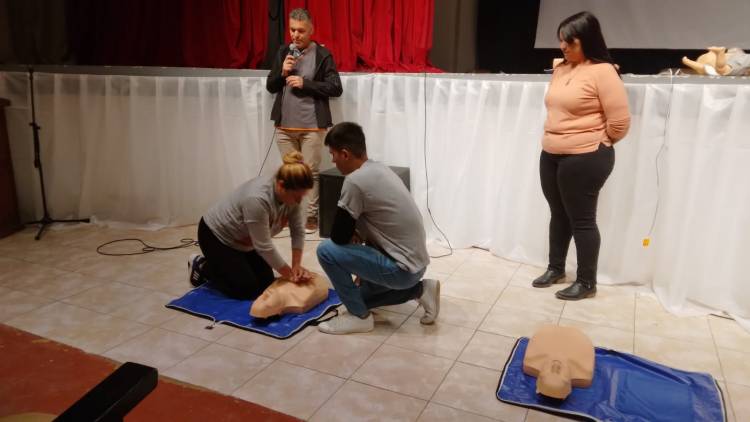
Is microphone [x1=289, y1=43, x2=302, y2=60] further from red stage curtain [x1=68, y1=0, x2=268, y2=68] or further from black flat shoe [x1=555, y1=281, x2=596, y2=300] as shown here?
black flat shoe [x1=555, y1=281, x2=596, y2=300]

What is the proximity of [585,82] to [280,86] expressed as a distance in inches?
71.8

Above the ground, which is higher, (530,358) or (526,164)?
(526,164)

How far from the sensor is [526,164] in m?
3.07

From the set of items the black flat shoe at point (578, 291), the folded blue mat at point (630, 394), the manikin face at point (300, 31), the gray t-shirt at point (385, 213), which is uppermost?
the manikin face at point (300, 31)

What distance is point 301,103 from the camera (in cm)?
342

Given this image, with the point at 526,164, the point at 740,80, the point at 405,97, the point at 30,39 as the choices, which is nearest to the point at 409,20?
the point at 405,97

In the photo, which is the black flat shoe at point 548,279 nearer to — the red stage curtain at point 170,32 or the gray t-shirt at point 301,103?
the gray t-shirt at point 301,103

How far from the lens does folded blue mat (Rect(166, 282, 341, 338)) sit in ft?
7.61

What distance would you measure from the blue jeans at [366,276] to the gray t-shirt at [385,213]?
5cm

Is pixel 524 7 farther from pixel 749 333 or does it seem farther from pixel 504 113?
pixel 749 333

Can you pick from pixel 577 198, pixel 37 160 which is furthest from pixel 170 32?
pixel 577 198

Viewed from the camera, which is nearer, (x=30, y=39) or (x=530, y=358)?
(x=530, y=358)

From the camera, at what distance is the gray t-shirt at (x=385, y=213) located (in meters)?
2.08

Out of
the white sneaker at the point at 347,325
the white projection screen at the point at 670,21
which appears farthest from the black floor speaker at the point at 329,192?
the white projection screen at the point at 670,21
